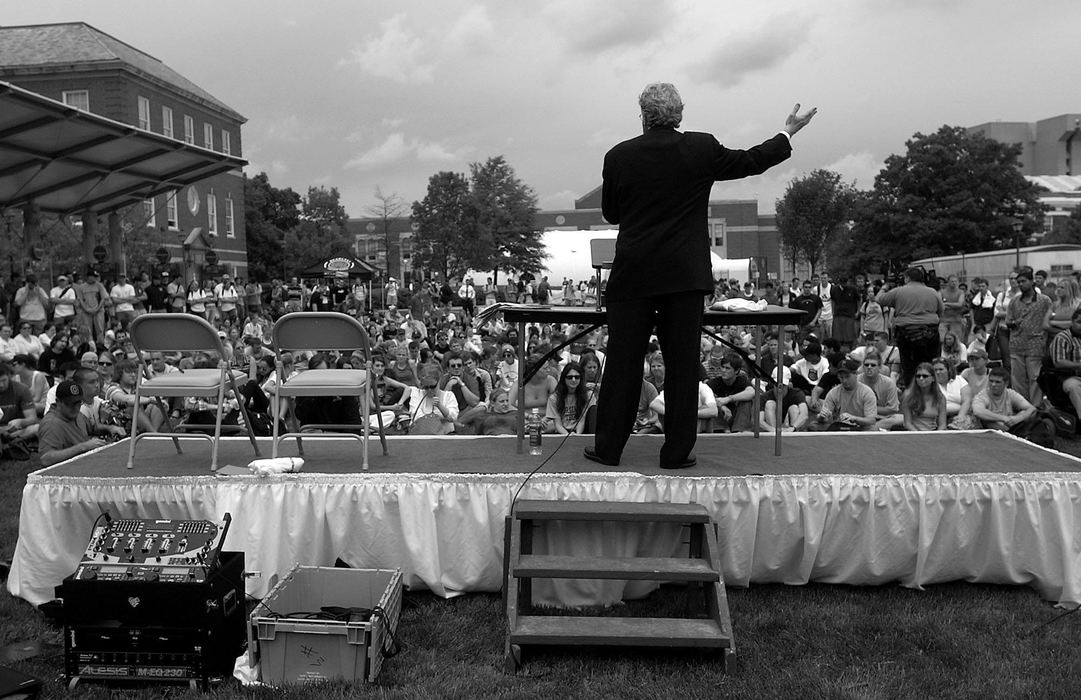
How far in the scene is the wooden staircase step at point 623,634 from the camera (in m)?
3.75

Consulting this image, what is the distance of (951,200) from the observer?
5103 centimetres

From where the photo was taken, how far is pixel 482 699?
356 cm

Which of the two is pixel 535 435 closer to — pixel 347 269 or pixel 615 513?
pixel 615 513

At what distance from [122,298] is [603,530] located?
1515 cm

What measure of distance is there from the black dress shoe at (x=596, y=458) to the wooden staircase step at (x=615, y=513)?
52cm

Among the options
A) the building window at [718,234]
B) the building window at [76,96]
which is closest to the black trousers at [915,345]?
the building window at [76,96]

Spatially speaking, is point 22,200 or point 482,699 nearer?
point 482,699

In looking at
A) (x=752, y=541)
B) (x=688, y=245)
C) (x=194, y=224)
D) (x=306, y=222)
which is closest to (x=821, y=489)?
(x=752, y=541)

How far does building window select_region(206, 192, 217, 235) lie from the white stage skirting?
139 feet

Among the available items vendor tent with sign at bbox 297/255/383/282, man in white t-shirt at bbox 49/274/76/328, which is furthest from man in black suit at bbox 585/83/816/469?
vendor tent with sign at bbox 297/255/383/282

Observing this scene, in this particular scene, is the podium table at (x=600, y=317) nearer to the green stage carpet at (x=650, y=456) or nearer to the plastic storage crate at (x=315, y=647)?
the green stage carpet at (x=650, y=456)

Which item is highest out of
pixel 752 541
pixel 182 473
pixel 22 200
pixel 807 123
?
pixel 22 200

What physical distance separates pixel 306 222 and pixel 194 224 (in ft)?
79.1

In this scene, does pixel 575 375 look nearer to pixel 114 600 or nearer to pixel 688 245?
pixel 688 245
